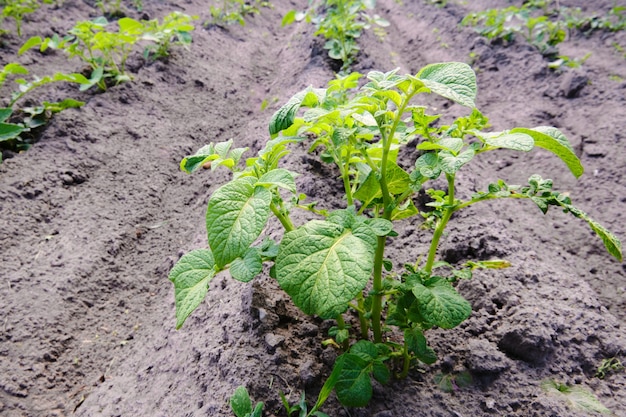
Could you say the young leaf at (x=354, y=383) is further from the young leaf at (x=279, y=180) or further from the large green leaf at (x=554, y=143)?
the large green leaf at (x=554, y=143)

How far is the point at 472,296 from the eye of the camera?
5.15ft

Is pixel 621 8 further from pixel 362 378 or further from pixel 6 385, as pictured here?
pixel 6 385

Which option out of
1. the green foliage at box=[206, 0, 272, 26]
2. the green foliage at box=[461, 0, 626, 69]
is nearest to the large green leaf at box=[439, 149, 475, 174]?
the green foliage at box=[461, 0, 626, 69]

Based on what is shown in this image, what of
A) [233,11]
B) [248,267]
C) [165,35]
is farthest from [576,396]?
[233,11]

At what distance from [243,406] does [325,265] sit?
0.51m

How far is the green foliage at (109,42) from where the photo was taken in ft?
11.1

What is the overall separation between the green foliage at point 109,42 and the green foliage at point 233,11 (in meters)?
1.24

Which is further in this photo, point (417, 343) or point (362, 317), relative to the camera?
point (362, 317)

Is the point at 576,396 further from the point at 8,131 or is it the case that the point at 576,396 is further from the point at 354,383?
the point at 8,131

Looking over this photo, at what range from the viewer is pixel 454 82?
3.32 feet

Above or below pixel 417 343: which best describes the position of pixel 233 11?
above

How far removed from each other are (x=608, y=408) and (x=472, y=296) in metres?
0.50

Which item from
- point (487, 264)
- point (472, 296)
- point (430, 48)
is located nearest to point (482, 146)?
point (487, 264)

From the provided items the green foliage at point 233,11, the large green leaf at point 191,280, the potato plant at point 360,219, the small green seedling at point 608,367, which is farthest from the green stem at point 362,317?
the green foliage at point 233,11
